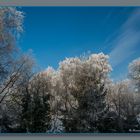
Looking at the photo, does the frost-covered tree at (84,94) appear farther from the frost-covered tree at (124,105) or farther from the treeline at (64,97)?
the frost-covered tree at (124,105)

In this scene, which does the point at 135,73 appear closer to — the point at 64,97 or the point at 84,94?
the point at 84,94

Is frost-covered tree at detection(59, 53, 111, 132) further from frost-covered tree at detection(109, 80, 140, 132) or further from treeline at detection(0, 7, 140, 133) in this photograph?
frost-covered tree at detection(109, 80, 140, 132)

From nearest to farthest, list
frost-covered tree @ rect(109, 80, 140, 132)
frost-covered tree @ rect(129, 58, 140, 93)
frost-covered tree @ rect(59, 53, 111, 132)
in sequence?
frost-covered tree @ rect(129, 58, 140, 93) → frost-covered tree @ rect(109, 80, 140, 132) → frost-covered tree @ rect(59, 53, 111, 132)

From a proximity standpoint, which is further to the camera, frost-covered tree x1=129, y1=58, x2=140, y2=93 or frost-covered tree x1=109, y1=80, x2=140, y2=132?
frost-covered tree x1=109, y1=80, x2=140, y2=132

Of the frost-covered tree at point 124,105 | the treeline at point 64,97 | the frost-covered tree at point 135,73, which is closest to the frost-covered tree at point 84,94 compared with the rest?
the treeline at point 64,97

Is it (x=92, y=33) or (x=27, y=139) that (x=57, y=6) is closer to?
Result: (x=92, y=33)

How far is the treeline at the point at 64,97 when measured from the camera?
745cm

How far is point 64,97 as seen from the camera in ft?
25.5

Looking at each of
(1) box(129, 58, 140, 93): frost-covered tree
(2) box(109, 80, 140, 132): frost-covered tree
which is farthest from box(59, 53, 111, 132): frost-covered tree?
(1) box(129, 58, 140, 93): frost-covered tree

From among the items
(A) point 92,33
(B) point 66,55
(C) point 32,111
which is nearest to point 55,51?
(B) point 66,55

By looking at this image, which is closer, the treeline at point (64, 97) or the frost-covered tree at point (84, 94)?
the treeline at point (64, 97)

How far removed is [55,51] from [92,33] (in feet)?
2.67

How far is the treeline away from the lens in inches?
293

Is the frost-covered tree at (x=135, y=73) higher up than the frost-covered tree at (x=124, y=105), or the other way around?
the frost-covered tree at (x=135, y=73)
